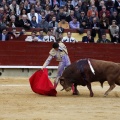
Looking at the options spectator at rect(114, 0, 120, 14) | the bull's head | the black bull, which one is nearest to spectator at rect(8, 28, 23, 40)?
spectator at rect(114, 0, 120, 14)

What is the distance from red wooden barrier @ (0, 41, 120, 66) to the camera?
62.2ft

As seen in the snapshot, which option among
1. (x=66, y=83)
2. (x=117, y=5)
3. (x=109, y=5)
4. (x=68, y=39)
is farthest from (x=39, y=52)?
(x=66, y=83)

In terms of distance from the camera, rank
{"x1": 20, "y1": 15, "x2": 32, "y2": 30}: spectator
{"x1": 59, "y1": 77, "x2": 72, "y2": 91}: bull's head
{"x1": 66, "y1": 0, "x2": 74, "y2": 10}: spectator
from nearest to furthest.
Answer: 1. {"x1": 59, "y1": 77, "x2": 72, "y2": 91}: bull's head
2. {"x1": 20, "y1": 15, "x2": 32, "y2": 30}: spectator
3. {"x1": 66, "y1": 0, "x2": 74, "y2": 10}: spectator

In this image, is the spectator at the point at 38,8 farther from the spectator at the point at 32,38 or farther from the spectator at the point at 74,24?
the spectator at the point at 74,24

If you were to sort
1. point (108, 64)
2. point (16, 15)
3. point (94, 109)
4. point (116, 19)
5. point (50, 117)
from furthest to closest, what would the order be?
point (116, 19), point (16, 15), point (108, 64), point (94, 109), point (50, 117)

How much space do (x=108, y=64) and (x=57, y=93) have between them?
4.81 feet

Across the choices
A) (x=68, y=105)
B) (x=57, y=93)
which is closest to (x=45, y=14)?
(x=57, y=93)

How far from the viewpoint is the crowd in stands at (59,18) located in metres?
18.3

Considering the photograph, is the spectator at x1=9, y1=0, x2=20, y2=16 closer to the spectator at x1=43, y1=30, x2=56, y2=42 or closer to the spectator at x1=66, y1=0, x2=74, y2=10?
the spectator at x1=43, y1=30, x2=56, y2=42

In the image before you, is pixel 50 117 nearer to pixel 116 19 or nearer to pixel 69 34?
pixel 69 34

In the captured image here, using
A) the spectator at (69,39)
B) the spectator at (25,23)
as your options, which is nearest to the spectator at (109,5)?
the spectator at (69,39)

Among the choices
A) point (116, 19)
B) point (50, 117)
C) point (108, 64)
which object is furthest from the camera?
point (116, 19)

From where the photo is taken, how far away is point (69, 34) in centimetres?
1850

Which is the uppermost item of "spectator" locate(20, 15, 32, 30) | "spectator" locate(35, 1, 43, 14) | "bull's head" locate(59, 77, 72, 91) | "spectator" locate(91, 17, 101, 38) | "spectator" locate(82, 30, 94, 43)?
"spectator" locate(35, 1, 43, 14)
